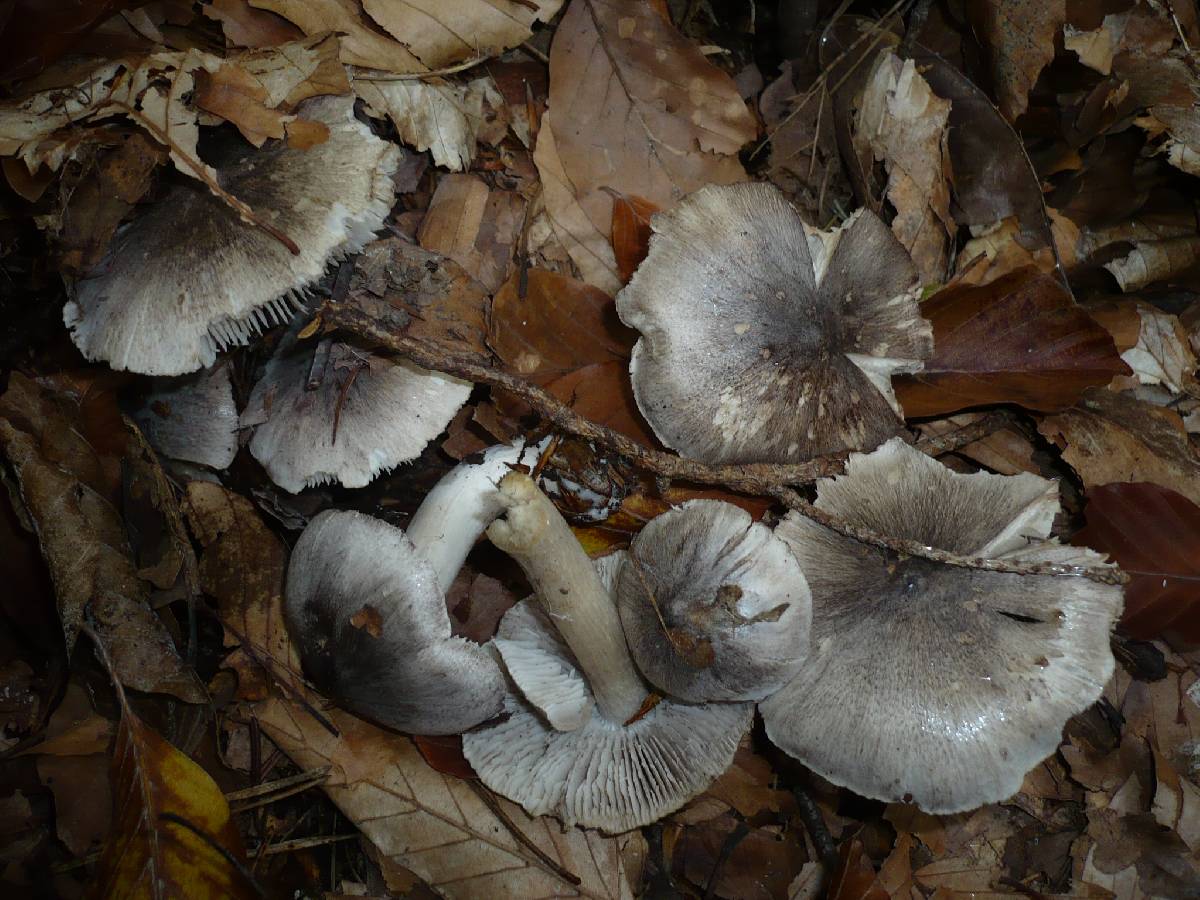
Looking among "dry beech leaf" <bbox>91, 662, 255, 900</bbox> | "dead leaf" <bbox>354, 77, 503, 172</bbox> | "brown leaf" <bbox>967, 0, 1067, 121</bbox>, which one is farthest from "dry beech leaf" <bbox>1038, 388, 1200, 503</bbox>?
"dry beech leaf" <bbox>91, 662, 255, 900</bbox>

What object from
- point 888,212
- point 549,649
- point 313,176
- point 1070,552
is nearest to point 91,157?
point 313,176

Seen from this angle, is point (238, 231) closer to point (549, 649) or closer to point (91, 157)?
point (91, 157)

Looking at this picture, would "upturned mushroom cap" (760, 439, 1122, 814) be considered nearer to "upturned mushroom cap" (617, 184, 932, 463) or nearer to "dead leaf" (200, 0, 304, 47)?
"upturned mushroom cap" (617, 184, 932, 463)

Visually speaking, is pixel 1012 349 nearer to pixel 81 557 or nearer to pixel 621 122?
pixel 621 122

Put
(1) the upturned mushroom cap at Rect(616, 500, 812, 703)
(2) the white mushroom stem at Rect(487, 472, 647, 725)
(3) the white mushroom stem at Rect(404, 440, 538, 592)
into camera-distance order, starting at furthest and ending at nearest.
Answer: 1. (3) the white mushroom stem at Rect(404, 440, 538, 592)
2. (1) the upturned mushroom cap at Rect(616, 500, 812, 703)
3. (2) the white mushroom stem at Rect(487, 472, 647, 725)

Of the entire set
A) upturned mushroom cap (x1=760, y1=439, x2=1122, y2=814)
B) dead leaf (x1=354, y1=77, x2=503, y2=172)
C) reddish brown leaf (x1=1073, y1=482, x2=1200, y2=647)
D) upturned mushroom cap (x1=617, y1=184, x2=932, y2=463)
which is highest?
dead leaf (x1=354, y1=77, x2=503, y2=172)

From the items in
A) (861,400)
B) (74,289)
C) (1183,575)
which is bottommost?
(1183,575)

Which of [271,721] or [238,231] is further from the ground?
[238,231]

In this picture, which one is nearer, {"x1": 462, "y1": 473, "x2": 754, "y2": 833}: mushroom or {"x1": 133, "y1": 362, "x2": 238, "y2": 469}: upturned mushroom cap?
{"x1": 462, "y1": 473, "x2": 754, "y2": 833}: mushroom
